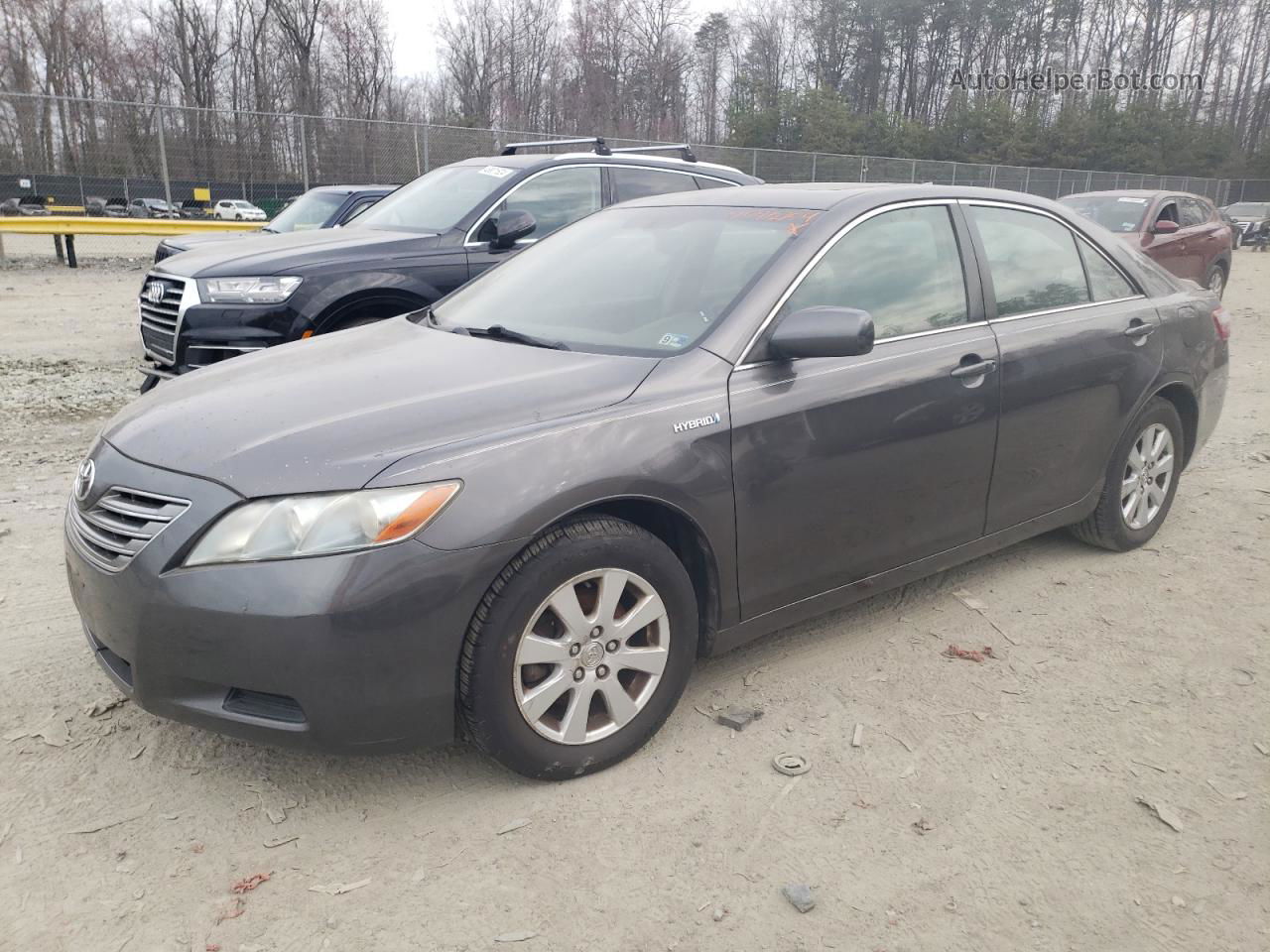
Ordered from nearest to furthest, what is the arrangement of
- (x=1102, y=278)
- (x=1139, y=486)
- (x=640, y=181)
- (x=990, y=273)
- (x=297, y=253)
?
(x=990, y=273), (x=1102, y=278), (x=1139, y=486), (x=297, y=253), (x=640, y=181)

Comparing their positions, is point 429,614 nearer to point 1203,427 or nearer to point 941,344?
point 941,344

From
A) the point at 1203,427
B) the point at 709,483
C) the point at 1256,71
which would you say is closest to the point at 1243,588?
the point at 1203,427

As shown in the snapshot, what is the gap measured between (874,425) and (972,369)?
0.57m

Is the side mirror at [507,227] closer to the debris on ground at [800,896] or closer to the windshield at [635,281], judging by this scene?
the windshield at [635,281]

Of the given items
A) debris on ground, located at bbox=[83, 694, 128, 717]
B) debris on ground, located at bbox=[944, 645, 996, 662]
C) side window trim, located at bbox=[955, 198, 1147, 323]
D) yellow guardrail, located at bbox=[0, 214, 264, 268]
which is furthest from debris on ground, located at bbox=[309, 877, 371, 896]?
yellow guardrail, located at bbox=[0, 214, 264, 268]

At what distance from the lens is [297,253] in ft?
20.6

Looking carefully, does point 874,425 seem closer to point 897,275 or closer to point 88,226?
point 897,275

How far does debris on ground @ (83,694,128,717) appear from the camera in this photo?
3.20m

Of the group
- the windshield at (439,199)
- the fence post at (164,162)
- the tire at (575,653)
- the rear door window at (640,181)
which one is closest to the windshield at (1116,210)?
the rear door window at (640,181)

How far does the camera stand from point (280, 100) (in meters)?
51.4

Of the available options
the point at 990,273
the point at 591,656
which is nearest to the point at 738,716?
the point at 591,656

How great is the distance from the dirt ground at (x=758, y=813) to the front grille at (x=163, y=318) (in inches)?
104

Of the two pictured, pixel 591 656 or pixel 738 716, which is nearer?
pixel 591 656

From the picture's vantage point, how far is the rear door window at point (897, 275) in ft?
11.1
